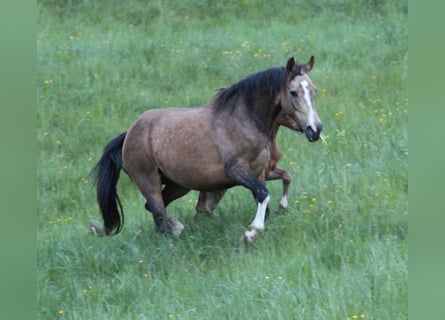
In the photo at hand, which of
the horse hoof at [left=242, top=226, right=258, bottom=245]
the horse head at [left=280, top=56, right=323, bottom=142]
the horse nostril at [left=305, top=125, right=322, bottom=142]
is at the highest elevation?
the horse head at [left=280, top=56, right=323, bottom=142]

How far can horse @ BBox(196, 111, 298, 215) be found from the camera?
29.9 feet

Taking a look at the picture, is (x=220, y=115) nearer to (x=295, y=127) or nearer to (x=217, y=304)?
(x=295, y=127)

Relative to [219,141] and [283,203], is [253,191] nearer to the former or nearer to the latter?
[219,141]

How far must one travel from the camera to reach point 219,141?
864cm

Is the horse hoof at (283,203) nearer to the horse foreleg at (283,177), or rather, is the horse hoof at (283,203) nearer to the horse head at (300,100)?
the horse foreleg at (283,177)

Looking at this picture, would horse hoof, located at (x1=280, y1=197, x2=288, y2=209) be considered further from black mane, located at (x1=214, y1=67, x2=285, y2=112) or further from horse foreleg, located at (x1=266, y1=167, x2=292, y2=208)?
black mane, located at (x1=214, y1=67, x2=285, y2=112)

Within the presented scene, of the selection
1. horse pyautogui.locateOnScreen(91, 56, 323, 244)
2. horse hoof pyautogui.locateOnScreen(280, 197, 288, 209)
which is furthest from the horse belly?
horse hoof pyautogui.locateOnScreen(280, 197, 288, 209)

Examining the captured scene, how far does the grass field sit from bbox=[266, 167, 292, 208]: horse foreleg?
4.8 inches

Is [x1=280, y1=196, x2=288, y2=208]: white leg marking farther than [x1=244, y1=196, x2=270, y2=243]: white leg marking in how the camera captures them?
Yes

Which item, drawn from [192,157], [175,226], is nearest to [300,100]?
[192,157]

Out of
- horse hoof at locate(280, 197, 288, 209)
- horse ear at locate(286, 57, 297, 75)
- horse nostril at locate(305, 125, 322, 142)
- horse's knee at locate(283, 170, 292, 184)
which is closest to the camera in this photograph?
horse nostril at locate(305, 125, 322, 142)

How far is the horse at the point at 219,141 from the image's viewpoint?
8.41m

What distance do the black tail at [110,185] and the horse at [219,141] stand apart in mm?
11

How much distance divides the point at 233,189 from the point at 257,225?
208 cm
